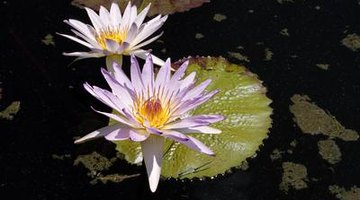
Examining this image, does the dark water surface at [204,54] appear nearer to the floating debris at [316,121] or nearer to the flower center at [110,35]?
the floating debris at [316,121]

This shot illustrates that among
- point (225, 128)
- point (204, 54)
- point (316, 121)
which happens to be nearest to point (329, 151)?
point (316, 121)

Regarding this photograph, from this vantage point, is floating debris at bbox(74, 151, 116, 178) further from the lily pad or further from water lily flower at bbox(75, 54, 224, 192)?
the lily pad

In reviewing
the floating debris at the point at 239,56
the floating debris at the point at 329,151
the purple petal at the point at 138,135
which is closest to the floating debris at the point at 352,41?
the floating debris at the point at 239,56

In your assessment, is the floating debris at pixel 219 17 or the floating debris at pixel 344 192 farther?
the floating debris at pixel 219 17

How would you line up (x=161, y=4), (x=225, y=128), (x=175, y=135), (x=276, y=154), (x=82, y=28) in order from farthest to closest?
(x=161, y=4) < (x=276, y=154) < (x=225, y=128) < (x=82, y=28) < (x=175, y=135)

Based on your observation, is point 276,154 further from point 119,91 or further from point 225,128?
point 119,91

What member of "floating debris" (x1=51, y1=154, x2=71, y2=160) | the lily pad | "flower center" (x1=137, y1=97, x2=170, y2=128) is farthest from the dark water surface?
"flower center" (x1=137, y1=97, x2=170, y2=128)

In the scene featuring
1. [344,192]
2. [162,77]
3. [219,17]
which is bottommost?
[344,192]

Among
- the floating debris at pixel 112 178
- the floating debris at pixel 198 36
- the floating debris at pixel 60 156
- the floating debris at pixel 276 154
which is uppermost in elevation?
the floating debris at pixel 198 36
